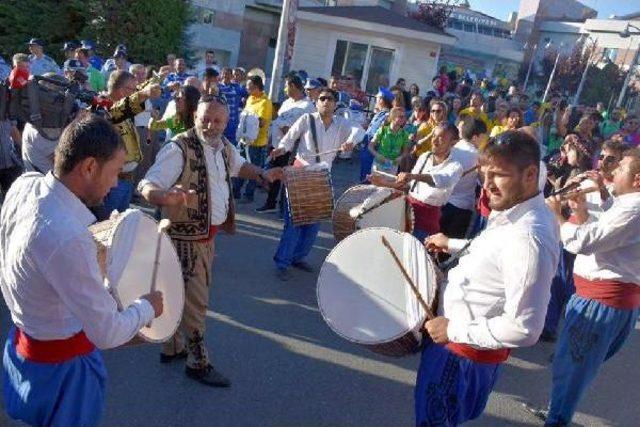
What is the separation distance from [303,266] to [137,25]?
1454 cm

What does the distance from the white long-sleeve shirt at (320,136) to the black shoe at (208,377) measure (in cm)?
273

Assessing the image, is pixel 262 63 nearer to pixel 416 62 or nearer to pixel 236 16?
pixel 236 16

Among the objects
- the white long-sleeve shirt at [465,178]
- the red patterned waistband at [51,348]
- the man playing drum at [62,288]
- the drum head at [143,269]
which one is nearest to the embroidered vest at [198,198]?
the drum head at [143,269]

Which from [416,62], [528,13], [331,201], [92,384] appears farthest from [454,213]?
[528,13]

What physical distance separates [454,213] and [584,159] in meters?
1.60

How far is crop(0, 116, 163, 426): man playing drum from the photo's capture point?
1786 millimetres

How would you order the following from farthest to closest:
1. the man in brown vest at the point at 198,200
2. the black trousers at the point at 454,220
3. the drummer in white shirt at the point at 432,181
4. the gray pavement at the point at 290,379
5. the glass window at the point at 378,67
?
the glass window at the point at 378,67
the black trousers at the point at 454,220
the drummer in white shirt at the point at 432,181
the gray pavement at the point at 290,379
the man in brown vest at the point at 198,200

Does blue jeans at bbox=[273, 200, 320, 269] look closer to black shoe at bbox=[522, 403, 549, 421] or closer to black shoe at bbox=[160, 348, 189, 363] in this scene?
black shoe at bbox=[160, 348, 189, 363]

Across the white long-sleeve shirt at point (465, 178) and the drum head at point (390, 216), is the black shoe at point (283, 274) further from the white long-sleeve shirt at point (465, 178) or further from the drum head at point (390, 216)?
the white long-sleeve shirt at point (465, 178)

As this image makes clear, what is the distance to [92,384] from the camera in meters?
2.18

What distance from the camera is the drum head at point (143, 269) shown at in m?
2.39

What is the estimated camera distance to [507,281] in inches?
82.9

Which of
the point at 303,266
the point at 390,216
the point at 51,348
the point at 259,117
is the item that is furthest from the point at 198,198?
the point at 259,117

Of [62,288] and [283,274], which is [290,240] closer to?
[283,274]
